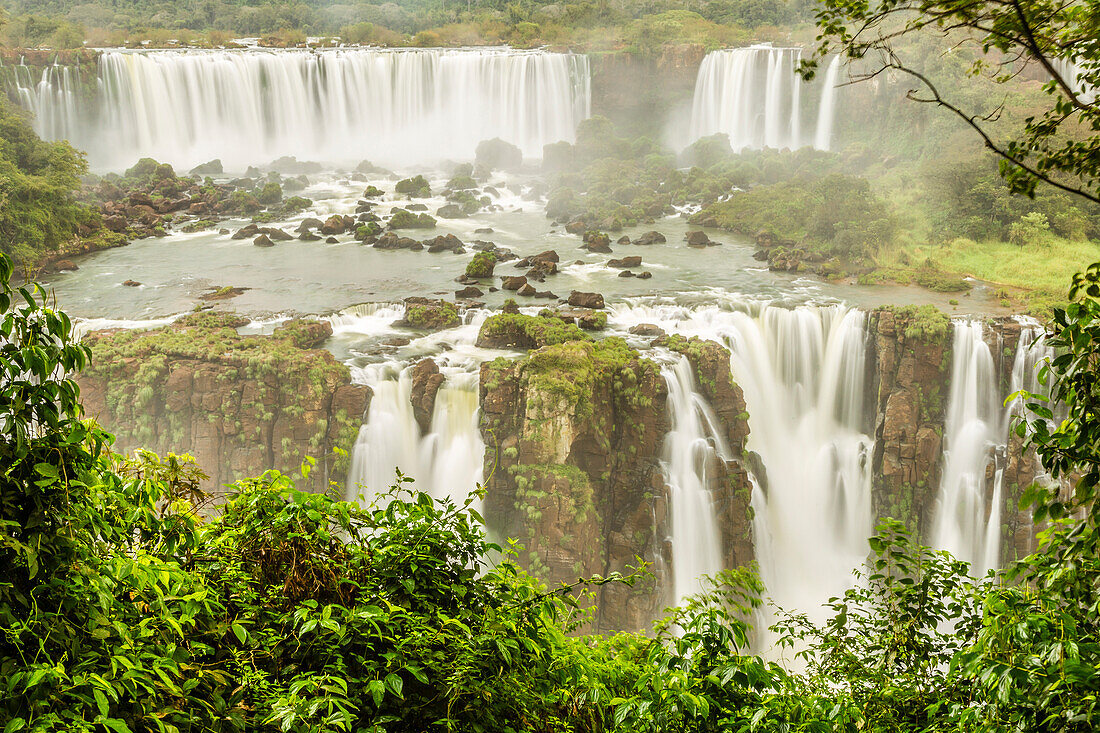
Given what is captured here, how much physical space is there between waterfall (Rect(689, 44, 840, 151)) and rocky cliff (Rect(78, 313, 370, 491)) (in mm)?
24965

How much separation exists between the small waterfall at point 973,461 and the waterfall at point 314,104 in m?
24.7

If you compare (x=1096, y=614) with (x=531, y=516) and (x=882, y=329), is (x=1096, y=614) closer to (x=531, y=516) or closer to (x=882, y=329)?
(x=531, y=516)

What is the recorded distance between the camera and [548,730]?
328 centimetres

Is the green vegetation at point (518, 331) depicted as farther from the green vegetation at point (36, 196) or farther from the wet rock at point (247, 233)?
the green vegetation at point (36, 196)

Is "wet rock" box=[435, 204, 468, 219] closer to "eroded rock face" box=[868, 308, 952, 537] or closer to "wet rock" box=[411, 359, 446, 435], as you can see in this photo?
"wet rock" box=[411, 359, 446, 435]

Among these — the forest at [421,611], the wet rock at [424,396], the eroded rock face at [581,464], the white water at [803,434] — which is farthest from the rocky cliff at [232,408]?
the forest at [421,611]

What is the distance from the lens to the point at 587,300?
17.1 m

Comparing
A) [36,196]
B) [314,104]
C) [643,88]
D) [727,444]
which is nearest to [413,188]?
[314,104]

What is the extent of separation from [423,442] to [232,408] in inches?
137

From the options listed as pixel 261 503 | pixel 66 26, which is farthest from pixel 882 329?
pixel 66 26

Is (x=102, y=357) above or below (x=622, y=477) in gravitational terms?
above

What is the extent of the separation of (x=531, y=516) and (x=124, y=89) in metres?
28.2

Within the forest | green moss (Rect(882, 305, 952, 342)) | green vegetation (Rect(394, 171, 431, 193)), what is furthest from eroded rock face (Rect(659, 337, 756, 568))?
green vegetation (Rect(394, 171, 431, 193))

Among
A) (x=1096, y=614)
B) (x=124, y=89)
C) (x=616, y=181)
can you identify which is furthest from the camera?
(x=124, y=89)
